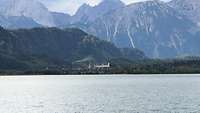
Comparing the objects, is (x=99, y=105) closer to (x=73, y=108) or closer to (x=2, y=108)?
(x=73, y=108)

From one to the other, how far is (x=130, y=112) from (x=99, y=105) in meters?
19.7

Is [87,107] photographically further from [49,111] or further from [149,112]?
[149,112]

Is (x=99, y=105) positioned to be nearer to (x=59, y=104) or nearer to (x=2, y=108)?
(x=59, y=104)

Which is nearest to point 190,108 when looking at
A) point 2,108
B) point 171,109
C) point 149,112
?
point 171,109

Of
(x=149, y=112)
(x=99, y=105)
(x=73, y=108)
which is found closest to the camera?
(x=149, y=112)

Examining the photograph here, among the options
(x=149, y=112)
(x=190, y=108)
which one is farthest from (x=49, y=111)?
(x=190, y=108)

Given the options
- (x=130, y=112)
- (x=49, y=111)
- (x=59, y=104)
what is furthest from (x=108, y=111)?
(x=59, y=104)

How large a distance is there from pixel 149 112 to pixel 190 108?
1217cm

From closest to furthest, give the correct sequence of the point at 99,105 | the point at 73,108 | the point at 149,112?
the point at 149,112 → the point at 73,108 → the point at 99,105

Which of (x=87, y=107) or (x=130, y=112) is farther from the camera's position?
(x=87, y=107)

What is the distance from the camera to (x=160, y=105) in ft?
406

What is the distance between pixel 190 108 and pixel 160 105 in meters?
11.0

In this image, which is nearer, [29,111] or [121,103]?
[29,111]

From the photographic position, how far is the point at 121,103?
434ft
